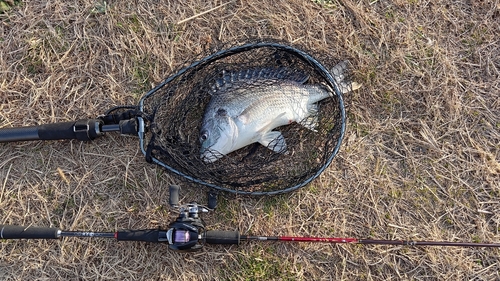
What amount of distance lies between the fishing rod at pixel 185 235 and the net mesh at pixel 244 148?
0.31 metres

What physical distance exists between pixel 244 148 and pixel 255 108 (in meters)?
0.40

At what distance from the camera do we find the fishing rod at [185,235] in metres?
2.94

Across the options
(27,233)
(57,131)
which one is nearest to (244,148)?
(57,131)

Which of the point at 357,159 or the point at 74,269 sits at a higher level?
the point at 357,159

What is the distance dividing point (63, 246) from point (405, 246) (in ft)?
9.26

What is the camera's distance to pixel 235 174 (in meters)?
3.25

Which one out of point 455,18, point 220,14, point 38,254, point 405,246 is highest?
point 220,14

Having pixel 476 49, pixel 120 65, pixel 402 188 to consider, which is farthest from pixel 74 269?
pixel 476 49

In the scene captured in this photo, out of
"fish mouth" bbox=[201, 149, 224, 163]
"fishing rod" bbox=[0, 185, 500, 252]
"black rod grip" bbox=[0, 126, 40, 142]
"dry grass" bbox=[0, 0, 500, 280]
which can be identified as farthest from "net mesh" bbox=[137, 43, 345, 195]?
"black rod grip" bbox=[0, 126, 40, 142]

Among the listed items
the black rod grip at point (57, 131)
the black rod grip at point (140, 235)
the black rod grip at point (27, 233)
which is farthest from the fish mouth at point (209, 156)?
the black rod grip at point (27, 233)

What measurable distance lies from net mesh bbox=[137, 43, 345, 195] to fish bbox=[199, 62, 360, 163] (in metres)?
0.07

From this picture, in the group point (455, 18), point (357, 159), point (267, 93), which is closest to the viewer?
point (267, 93)

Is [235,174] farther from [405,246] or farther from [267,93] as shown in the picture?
[405,246]

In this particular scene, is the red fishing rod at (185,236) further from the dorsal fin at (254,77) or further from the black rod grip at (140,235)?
the dorsal fin at (254,77)
